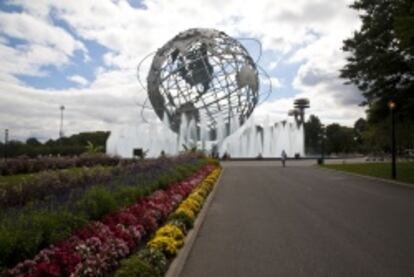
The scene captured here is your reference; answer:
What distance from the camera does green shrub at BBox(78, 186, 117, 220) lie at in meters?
8.31

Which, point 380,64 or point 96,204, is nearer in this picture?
point 96,204

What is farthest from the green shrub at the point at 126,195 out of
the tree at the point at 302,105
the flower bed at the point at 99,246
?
the tree at the point at 302,105

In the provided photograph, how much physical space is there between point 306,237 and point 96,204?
4.08 meters

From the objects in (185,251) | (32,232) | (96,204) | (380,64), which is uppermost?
(380,64)

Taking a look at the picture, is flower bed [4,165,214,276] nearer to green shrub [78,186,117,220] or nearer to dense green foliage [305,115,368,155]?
green shrub [78,186,117,220]

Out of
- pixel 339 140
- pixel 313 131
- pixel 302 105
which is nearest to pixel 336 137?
pixel 339 140

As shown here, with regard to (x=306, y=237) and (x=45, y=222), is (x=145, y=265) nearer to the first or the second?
(x=45, y=222)

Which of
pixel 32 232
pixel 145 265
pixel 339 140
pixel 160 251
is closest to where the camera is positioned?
pixel 32 232

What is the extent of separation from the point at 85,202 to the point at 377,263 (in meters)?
4.69

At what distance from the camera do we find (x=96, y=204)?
27.9ft

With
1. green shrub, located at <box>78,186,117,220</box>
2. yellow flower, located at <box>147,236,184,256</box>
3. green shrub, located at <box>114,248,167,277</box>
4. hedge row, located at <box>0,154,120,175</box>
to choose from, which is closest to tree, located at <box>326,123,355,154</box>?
hedge row, located at <box>0,154,120,175</box>

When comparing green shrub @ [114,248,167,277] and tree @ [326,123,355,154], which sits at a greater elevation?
tree @ [326,123,355,154]

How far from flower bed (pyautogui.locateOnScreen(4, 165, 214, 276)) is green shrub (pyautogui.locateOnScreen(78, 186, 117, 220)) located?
15 centimetres

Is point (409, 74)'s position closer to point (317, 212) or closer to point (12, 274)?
point (317, 212)
